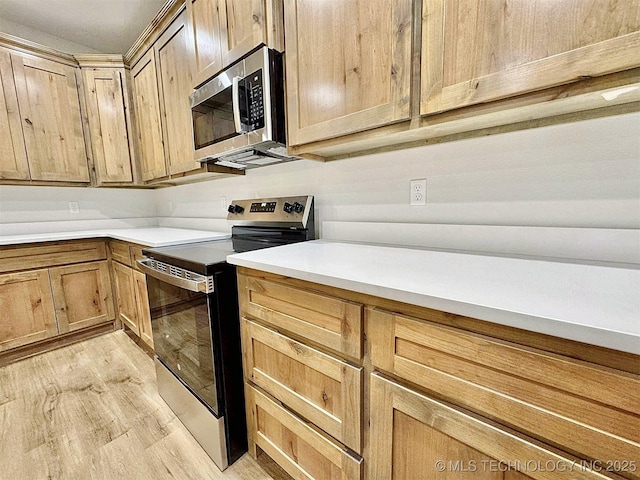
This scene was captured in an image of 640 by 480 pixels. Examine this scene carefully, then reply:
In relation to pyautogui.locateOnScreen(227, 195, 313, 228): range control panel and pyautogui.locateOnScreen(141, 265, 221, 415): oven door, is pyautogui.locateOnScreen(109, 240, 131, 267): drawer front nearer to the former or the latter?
pyautogui.locateOnScreen(141, 265, 221, 415): oven door

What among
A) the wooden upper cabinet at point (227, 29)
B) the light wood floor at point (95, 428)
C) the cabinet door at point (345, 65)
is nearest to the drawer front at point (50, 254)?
the light wood floor at point (95, 428)

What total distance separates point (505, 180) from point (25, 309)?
3209 millimetres

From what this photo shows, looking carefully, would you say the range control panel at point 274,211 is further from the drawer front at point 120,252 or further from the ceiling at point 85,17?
the ceiling at point 85,17

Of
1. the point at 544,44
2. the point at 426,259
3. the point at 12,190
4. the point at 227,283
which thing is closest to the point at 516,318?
the point at 426,259

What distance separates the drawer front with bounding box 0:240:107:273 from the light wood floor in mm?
746

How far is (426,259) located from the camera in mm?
949

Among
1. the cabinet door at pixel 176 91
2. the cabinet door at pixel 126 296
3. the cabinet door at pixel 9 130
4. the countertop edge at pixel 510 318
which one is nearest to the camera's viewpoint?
the countertop edge at pixel 510 318

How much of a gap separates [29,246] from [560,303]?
3.06 meters

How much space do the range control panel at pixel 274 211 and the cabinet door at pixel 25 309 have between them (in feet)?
5.44

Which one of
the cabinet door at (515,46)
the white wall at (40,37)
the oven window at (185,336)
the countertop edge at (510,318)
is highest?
the white wall at (40,37)

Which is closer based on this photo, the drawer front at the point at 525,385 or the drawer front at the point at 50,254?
the drawer front at the point at 525,385

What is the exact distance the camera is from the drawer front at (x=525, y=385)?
0.45 metres

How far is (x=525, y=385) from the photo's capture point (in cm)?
52

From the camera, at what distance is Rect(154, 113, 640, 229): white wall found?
0.80m
